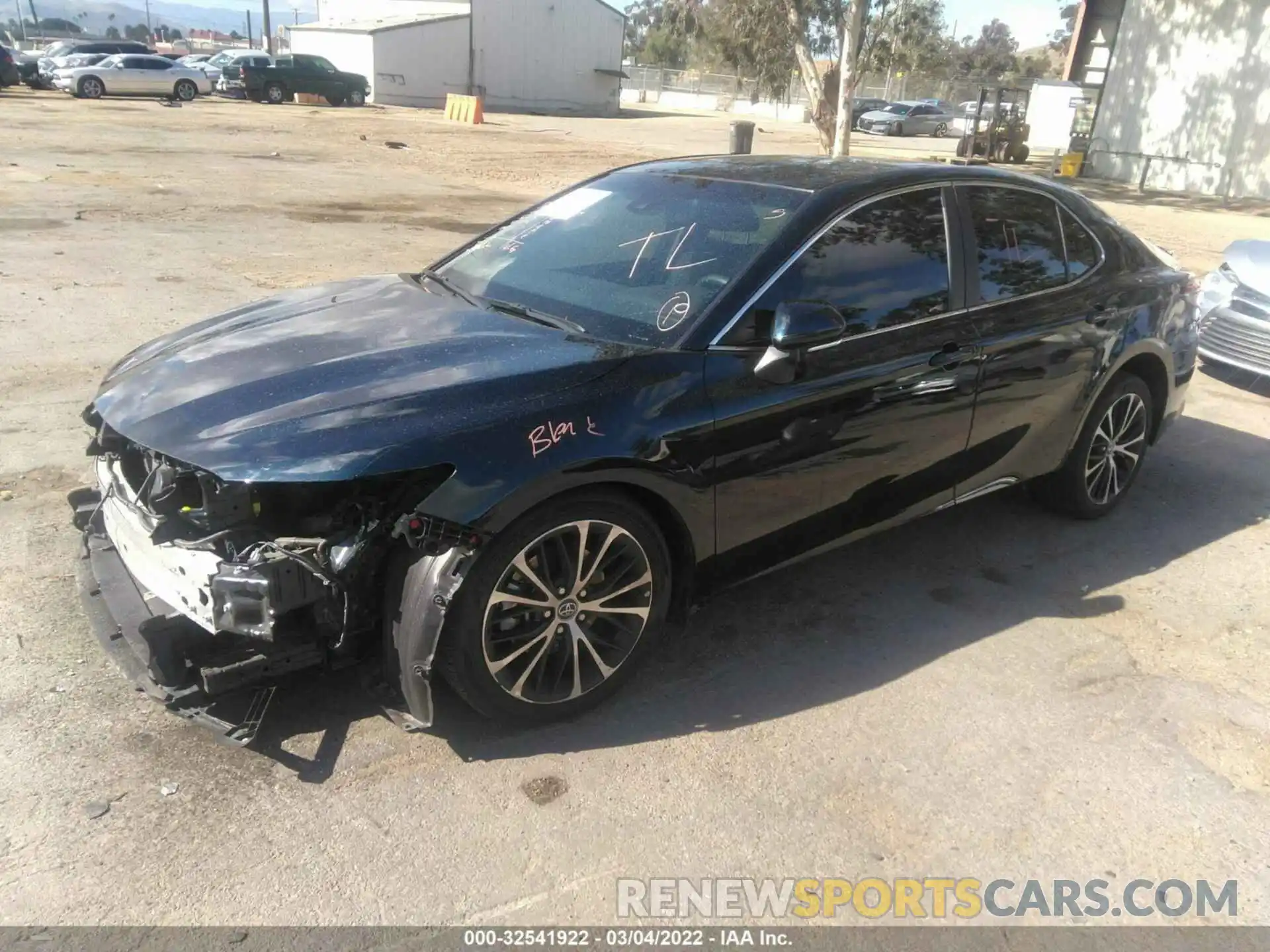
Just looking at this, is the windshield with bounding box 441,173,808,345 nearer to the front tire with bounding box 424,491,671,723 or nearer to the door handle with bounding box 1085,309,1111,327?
the front tire with bounding box 424,491,671,723

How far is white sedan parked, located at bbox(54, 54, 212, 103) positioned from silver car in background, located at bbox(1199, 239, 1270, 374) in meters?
36.2

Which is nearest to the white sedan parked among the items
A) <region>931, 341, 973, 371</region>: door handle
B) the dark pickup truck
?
the dark pickup truck

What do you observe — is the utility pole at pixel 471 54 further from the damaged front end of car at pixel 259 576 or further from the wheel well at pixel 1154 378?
the damaged front end of car at pixel 259 576

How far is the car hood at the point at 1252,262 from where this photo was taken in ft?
25.2

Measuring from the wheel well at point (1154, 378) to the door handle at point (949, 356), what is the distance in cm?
140

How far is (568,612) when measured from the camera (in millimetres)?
3072

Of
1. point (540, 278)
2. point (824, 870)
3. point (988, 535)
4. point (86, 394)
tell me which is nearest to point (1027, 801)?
point (824, 870)

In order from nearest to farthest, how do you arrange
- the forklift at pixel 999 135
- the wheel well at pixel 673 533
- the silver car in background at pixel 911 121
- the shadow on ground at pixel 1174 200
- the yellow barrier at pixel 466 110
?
the wheel well at pixel 673 533 < the shadow on ground at pixel 1174 200 < the forklift at pixel 999 135 < the yellow barrier at pixel 466 110 < the silver car in background at pixel 911 121

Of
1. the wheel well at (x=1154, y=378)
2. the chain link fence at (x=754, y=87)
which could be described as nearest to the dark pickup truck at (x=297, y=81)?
the chain link fence at (x=754, y=87)

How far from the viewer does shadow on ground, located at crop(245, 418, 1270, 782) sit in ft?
10.5

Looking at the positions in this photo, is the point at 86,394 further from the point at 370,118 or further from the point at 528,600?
the point at 370,118

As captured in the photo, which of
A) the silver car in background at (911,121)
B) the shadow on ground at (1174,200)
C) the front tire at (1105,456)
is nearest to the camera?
the front tire at (1105,456)

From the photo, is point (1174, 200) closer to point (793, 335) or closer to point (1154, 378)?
point (1154, 378)

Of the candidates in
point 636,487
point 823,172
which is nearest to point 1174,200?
point 823,172
